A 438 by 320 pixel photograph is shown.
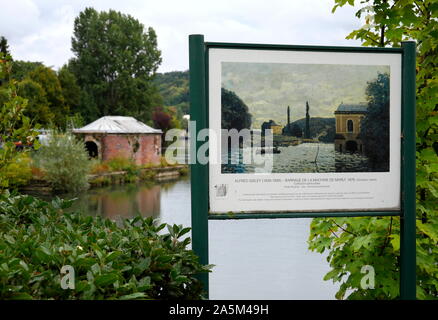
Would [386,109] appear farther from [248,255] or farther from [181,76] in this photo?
[181,76]

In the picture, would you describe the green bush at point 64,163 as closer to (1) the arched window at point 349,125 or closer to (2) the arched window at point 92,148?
(2) the arched window at point 92,148

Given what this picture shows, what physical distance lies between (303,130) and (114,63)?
1367 inches

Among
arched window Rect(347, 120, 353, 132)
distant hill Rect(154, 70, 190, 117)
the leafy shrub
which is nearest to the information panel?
arched window Rect(347, 120, 353, 132)

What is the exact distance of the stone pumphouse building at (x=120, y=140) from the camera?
22.5m

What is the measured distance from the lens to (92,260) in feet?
5.98

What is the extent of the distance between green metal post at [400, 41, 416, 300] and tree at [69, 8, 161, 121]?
3241cm

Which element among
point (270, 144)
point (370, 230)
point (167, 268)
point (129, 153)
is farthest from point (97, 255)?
point (129, 153)

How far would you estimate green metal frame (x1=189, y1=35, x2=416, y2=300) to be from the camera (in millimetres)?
2510

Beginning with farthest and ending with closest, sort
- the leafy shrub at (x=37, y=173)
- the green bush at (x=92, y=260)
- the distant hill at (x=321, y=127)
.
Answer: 1. the leafy shrub at (x=37, y=173)
2. the distant hill at (x=321, y=127)
3. the green bush at (x=92, y=260)

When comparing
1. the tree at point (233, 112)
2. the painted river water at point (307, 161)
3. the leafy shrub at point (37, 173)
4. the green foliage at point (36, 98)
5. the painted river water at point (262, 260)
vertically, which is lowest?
the painted river water at point (262, 260)

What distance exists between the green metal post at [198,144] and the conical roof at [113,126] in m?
20.5

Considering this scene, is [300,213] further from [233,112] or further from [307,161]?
[233,112]

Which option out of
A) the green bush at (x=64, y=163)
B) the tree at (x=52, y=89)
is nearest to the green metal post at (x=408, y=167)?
the green bush at (x=64, y=163)

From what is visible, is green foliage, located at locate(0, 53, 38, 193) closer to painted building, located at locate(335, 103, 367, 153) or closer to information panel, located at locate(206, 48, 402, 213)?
information panel, located at locate(206, 48, 402, 213)
